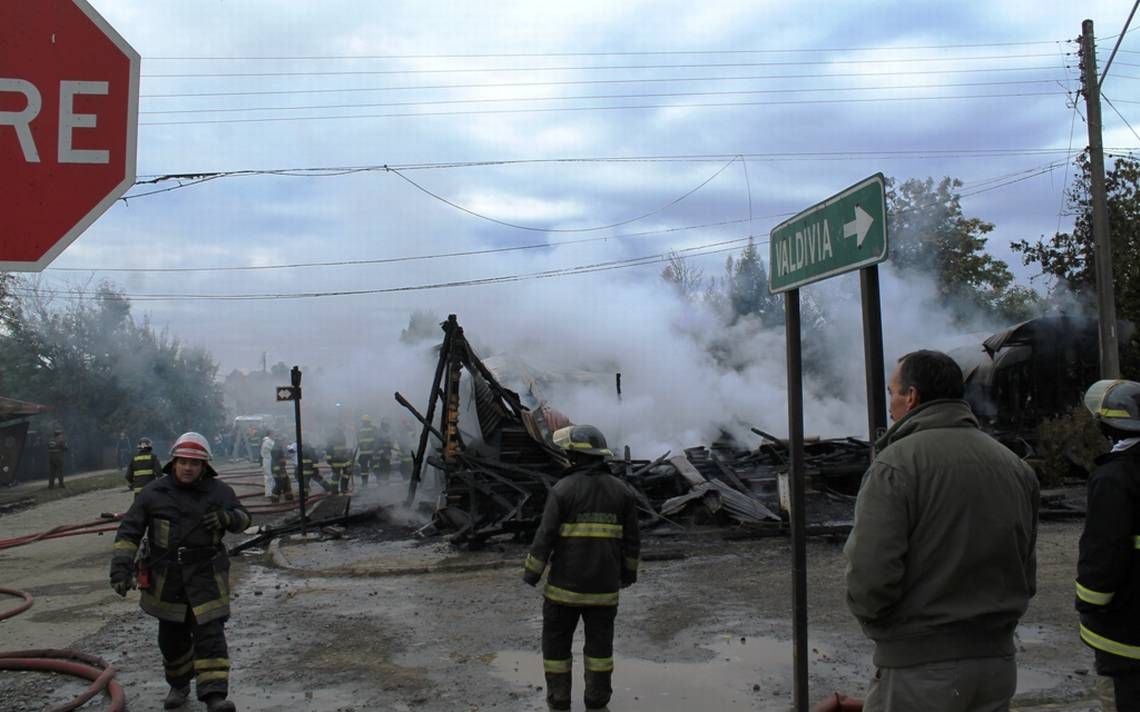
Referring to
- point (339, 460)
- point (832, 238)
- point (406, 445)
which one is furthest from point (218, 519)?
point (406, 445)

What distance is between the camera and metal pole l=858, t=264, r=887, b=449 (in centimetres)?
350

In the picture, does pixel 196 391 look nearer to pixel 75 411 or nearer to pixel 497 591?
Result: pixel 75 411

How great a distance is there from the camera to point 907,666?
259cm

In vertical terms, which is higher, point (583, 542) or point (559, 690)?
point (583, 542)

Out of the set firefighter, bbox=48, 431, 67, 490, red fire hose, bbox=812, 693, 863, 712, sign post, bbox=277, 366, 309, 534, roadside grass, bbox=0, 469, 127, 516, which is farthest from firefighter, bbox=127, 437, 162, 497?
firefighter, bbox=48, 431, 67, 490

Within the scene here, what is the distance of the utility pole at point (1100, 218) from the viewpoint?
1448 centimetres

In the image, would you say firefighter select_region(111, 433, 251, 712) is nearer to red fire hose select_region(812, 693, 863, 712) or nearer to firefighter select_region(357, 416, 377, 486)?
red fire hose select_region(812, 693, 863, 712)

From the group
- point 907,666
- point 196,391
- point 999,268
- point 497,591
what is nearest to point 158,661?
point 497,591

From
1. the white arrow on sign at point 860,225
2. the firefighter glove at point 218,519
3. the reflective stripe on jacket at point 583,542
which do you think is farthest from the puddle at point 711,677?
the white arrow on sign at point 860,225

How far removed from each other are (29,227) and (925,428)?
266cm

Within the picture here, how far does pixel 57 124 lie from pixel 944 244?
33204 mm

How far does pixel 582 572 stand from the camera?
4.94 m

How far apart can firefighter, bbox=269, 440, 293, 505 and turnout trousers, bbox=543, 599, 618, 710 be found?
14.8 metres

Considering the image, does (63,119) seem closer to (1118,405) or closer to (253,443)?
(1118,405)
